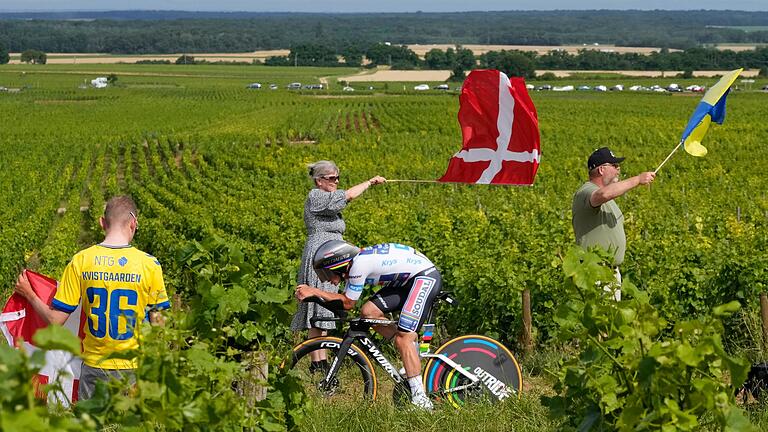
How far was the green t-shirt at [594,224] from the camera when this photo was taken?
629 centimetres

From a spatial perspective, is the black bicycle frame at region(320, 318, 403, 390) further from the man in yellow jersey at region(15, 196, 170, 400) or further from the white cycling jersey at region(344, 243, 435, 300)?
the man in yellow jersey at region(15, 196, 170, 400)

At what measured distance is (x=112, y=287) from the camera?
4773 millimetres

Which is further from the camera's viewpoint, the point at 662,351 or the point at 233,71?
the point at 233,71

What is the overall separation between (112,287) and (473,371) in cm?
219

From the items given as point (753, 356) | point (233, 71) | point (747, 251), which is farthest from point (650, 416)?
point (233, 71)

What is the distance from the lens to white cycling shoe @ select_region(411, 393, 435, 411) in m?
5.54

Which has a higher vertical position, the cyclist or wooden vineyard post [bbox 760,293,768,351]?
the cyclist

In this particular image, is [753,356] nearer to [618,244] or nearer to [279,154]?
[618,244]

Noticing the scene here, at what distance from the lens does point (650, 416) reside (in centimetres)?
327

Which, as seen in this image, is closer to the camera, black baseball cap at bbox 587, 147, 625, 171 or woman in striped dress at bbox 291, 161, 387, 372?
black baseball cap at bbox 587, 147, 625, 171

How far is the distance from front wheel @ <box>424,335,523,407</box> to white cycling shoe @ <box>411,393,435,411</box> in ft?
0.54

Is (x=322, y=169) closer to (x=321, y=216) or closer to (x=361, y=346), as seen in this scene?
(x=321, y=216)

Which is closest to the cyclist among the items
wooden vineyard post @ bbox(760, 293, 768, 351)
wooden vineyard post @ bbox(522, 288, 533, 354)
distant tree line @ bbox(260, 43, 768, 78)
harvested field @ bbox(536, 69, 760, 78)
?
wooden vineyard post @ bbox(522, 288, 533, 354)

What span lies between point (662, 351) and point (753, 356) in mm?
4330
